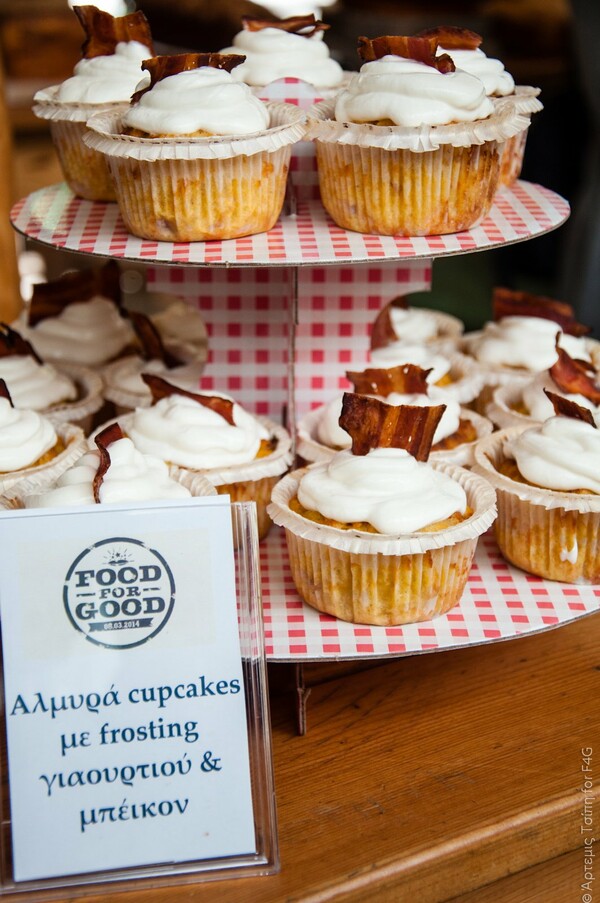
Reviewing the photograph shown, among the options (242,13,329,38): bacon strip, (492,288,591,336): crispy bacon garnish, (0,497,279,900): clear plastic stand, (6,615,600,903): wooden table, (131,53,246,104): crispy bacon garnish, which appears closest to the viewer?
(0,497,279,900): clear plastic stand

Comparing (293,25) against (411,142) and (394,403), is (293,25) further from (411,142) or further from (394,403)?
(394,403)

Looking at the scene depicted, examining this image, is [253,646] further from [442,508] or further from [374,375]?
[374,375]

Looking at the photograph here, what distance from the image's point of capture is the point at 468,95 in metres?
1.88

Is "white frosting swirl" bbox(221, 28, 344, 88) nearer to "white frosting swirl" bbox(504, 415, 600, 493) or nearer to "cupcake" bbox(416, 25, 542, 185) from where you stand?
"cupcake" bbox(416, 25, 542, 185)

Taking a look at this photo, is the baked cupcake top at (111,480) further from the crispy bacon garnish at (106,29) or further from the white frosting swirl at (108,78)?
the crispy bacon garnish at (106,29)

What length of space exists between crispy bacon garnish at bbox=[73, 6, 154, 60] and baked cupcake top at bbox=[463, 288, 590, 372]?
1133 mm

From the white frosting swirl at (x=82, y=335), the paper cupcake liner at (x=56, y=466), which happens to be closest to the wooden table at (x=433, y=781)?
the paper cupcake liner at (x=56, y=466)

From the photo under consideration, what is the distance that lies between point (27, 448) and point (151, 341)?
2.13 ft

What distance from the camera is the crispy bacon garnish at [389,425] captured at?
1.85 m

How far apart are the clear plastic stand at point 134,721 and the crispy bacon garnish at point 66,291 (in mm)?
1475

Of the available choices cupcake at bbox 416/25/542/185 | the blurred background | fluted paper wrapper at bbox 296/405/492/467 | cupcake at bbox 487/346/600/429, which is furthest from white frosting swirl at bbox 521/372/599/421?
the blurred background

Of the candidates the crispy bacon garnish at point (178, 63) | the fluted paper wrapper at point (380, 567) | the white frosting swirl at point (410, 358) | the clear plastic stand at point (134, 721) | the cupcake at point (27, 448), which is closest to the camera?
the clear plastic stand at point (134, 721)

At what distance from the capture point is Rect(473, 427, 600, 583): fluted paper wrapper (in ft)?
6.44

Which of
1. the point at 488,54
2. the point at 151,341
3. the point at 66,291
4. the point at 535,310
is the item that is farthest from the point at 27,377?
the point at 488,54
